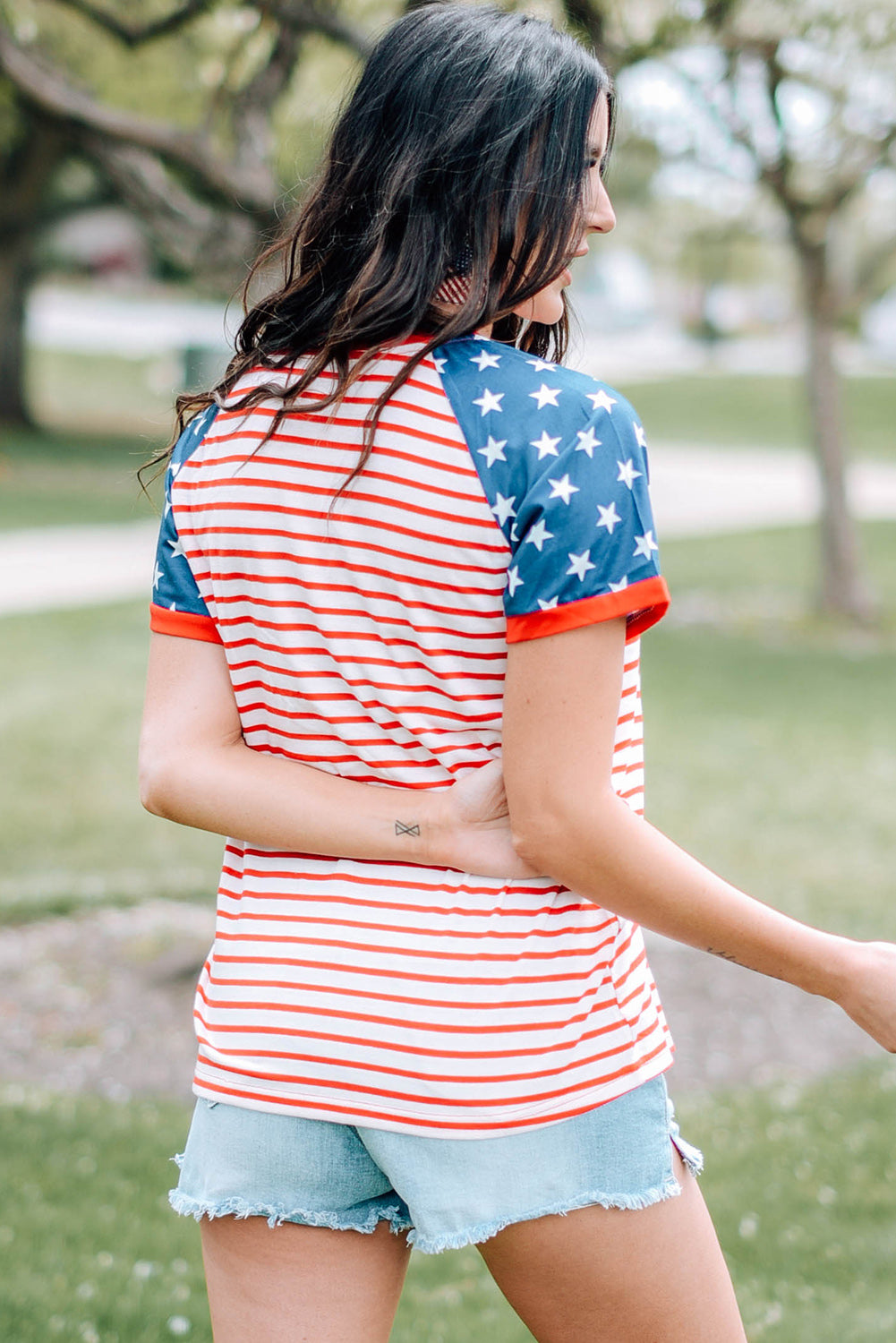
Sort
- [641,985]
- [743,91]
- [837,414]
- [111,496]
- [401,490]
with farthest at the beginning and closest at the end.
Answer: [111,496], [837,414], [743,91], [641,985], [401,490]

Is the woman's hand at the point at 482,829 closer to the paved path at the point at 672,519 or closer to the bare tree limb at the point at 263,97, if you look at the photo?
the bare tree limb at the point at 263,97

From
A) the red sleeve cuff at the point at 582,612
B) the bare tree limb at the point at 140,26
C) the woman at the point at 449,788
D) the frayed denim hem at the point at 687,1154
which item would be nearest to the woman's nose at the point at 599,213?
the woman at the point at 449,788

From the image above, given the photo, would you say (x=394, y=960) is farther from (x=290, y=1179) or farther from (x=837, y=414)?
(x=837, y=414)

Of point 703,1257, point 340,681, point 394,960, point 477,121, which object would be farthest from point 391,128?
point 703,1257

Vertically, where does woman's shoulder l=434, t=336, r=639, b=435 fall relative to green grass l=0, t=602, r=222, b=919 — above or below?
above

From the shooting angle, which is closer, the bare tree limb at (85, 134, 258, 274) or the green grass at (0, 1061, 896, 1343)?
the green grass at (0, 1061, 896, 1343)

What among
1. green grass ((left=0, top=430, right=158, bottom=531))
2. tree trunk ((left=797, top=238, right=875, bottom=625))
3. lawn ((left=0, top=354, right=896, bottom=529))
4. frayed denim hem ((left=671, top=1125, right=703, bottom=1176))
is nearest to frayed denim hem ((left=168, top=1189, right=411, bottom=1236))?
frayed denim hem ((left=671, top=1125, right=703, bottom=1176))

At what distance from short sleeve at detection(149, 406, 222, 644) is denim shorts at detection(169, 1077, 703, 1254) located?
470 millimetres

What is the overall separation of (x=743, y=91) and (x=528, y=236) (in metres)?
9.83

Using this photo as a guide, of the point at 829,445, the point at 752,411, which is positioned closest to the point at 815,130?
the point at 829,445

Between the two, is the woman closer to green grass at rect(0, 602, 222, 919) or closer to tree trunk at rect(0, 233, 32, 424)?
green grass at rect(0, 602, 222, 919)

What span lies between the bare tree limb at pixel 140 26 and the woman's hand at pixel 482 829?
451 cm

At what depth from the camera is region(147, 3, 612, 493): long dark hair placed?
1.38m

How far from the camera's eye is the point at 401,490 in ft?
4.44
